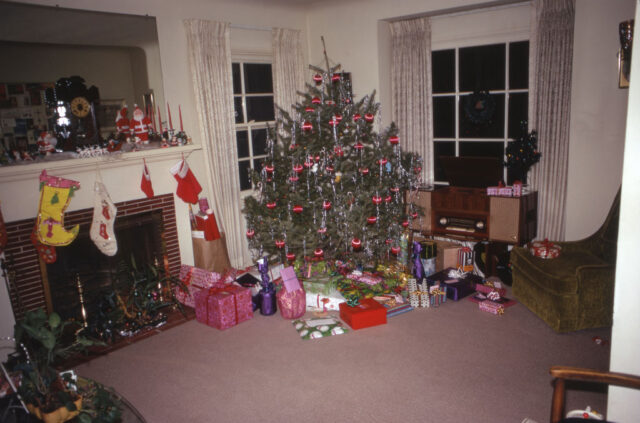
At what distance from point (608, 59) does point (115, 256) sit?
4706 millimetres

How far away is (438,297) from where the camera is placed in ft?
13.8

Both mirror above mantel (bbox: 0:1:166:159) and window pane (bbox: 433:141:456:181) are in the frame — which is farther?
window pane (bbox: 433:141:456:181)

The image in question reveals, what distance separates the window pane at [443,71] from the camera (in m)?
5.27

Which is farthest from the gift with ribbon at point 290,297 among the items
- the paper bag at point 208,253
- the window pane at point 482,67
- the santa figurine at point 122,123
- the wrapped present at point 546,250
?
the window pane at point 482,67

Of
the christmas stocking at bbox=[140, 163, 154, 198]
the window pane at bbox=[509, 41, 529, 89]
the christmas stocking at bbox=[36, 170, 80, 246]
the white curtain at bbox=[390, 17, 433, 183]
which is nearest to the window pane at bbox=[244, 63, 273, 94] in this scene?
the white curtain at bbox=[390, 17, 433, 183]

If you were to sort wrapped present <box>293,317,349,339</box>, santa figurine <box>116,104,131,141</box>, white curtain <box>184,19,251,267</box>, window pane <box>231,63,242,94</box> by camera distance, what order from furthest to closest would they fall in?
window pane <box>231,63,242,94</box> → white curtain <box>184,19,251,267</box> → santa figurine <box>116,104,131,141</box> → wrapped present <box>293,317,349,339</box>

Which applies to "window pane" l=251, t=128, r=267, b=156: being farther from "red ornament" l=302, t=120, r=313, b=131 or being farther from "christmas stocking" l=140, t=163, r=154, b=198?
"christmas stocking" l=140, t=163, r=154, b=198

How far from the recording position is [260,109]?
5.51 meters

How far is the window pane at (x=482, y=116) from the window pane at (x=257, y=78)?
2223mm

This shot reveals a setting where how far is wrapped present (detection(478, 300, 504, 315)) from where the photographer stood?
398 cm

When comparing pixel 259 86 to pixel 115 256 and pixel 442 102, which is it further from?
pixel 115 256

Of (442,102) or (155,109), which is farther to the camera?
(442,102)

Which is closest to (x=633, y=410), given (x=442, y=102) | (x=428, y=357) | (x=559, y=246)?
(x=428, y=357)

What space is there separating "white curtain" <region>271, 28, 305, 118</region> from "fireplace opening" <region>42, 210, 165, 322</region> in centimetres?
199
